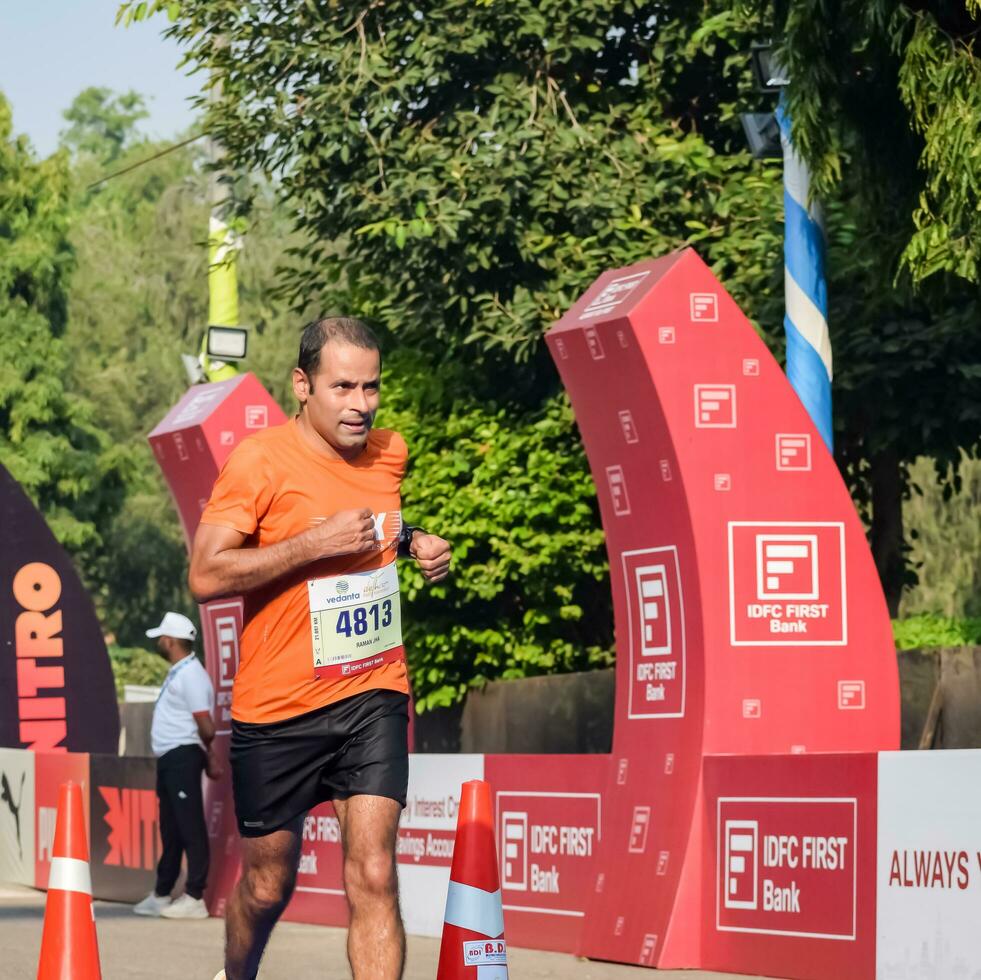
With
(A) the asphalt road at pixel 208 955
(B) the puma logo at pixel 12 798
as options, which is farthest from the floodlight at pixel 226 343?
(A) the asphalt road at pixel 208 955

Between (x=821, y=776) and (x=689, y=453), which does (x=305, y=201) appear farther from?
(x=821, y=776)

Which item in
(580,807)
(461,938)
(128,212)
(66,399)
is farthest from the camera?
(128,212)

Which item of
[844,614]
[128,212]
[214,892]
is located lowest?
[214,892]

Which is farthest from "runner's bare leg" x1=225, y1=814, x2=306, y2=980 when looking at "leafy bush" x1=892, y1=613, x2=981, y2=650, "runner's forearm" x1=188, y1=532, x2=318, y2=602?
"leafy bush" x1=892, y1=613, x2=981, y2=650

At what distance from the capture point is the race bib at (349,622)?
5941mm

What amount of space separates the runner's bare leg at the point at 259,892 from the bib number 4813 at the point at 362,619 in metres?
0.57

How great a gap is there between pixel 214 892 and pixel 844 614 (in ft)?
18.0

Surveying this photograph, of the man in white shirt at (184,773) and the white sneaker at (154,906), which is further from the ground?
the man in white shirt at (184,773)

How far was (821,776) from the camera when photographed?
8.55 m

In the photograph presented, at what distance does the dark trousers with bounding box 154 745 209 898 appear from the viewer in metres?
12.9

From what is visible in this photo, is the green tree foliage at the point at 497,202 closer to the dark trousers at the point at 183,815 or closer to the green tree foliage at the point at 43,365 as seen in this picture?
the dark trousers at the point at 183,815

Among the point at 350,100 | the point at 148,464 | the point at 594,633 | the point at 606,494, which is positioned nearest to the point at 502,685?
the point at 594,633

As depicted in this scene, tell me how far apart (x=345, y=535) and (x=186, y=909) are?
7.79 metres

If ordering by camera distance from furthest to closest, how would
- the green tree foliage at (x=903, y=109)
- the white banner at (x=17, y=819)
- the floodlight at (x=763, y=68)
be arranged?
the white banner at (x=17, y=819), the floodlight at (x=763, y=68), the green tree foliage at (x=903, y=109)
